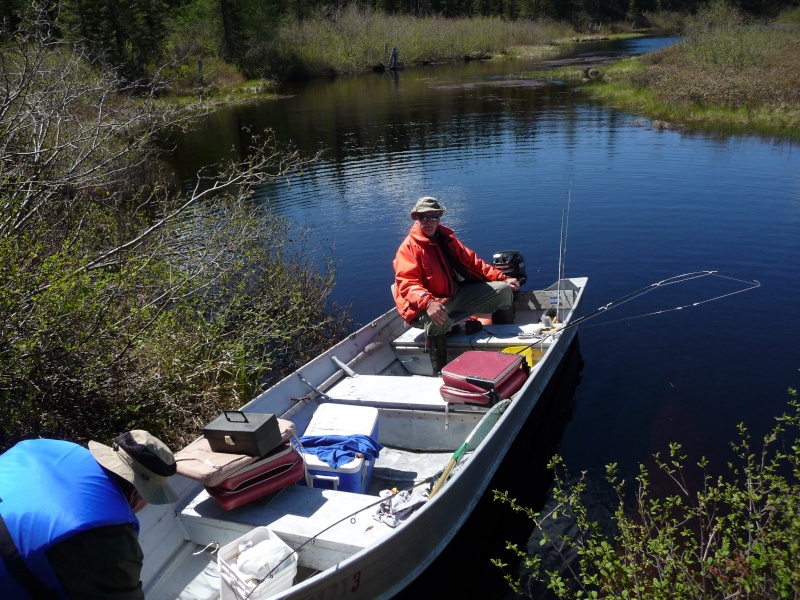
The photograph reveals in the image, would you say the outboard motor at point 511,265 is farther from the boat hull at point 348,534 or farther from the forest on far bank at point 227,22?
the forest on far bank at point 227,22

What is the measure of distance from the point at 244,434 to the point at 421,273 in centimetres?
337

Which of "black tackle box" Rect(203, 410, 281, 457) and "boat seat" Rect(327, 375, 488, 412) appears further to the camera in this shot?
"boat seat" Rect(327, 375, 488, 412)

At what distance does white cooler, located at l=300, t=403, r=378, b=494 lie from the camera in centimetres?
521

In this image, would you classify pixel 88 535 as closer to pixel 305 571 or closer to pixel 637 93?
pixel 305 571

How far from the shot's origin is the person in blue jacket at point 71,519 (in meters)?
2.64

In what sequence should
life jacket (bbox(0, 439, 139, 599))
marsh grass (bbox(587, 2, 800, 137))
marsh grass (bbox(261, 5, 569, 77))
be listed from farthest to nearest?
marsh grass (bbox(261, 5, 569, 77))
marsh grass (bbox(587, 2, 800, 137))
life jacket (bbox(0, 439, 139, 599))

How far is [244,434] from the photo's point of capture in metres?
4.53

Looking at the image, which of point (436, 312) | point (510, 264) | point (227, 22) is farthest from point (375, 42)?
point (436, 312)

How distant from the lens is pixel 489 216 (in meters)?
14.5

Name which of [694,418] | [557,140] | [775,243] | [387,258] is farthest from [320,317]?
[557,140]

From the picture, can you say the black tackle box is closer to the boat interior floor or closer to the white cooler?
the white cooler

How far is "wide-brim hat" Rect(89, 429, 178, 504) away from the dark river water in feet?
8.50

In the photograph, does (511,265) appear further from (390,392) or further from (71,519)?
(71,519)

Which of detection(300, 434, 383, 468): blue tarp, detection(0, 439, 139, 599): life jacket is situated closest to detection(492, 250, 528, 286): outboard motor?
detection(300, 434, 383, 468): blue tarp
